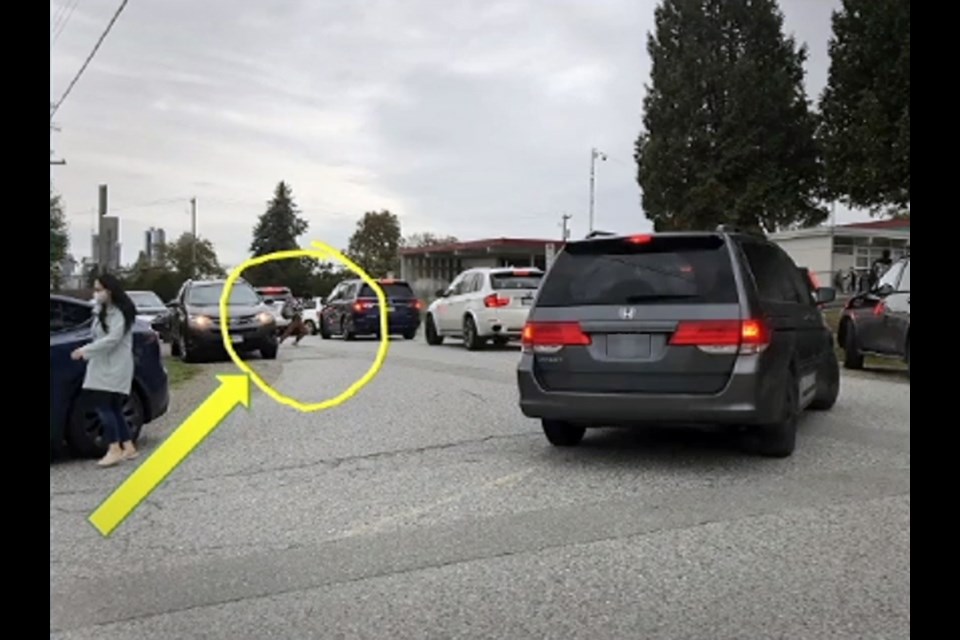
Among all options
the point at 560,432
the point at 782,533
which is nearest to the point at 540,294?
the point at 560,432

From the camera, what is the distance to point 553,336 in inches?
262

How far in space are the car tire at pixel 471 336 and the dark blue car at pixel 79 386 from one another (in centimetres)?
1106

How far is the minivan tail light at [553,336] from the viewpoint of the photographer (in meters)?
6.54

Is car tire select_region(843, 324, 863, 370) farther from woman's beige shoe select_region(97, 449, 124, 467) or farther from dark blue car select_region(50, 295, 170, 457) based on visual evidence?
woman's beige shoe select_region(97, 449, 124, 467)

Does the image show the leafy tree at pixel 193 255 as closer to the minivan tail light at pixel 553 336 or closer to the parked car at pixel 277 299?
the parked car at pixel 277 299

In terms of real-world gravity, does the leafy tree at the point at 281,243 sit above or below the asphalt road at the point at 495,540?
above

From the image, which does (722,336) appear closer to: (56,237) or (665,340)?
(665,340)

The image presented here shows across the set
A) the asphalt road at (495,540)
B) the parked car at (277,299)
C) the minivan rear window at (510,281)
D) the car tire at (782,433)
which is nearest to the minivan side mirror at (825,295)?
the asphalt road at (495,540)

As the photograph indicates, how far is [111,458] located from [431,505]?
296cm

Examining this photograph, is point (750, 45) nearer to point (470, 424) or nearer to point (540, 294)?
point (540, 294)

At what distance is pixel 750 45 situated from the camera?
2650 millimetres

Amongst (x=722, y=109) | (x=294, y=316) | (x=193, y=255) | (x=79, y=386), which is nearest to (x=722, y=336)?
(x=722, y=109)

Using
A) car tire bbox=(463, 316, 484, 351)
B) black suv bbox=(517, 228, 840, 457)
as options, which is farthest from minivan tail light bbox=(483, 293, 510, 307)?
black suv bbox=(517, 228, 840, 457)

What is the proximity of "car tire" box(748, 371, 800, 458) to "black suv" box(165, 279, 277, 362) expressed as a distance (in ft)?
12.1
